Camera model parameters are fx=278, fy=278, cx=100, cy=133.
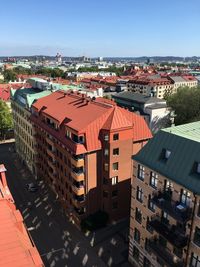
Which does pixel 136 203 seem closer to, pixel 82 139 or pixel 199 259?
pixel 199 259

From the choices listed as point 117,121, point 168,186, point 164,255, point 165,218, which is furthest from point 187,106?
point 164,255

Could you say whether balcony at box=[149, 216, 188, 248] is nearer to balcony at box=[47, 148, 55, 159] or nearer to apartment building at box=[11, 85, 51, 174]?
balcony at box=[47, 148, 55, 159]

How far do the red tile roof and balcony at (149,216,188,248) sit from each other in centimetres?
1837

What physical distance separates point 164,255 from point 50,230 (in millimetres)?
25499

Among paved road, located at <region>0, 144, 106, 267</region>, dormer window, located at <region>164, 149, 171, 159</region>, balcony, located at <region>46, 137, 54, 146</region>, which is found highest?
dormer window, located at <region>164, 149, 171, 159</region>

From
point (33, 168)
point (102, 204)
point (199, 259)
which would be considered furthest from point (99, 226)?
point (33, 168)

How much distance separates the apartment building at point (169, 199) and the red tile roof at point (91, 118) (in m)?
12.2

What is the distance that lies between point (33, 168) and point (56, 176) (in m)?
17.2

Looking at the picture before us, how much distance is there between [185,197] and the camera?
105ft

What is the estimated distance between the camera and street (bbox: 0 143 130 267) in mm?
45531

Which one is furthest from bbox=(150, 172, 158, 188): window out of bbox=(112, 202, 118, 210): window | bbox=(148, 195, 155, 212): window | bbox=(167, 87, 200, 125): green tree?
bbox=(167, 87, 200, 125): green tree

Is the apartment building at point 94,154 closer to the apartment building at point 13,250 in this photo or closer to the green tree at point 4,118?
the apartment building at point 13,250

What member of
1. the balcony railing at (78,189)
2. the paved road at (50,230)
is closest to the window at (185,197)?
the paved road at (50,230)

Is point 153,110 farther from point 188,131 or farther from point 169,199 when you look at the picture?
point 169,199
